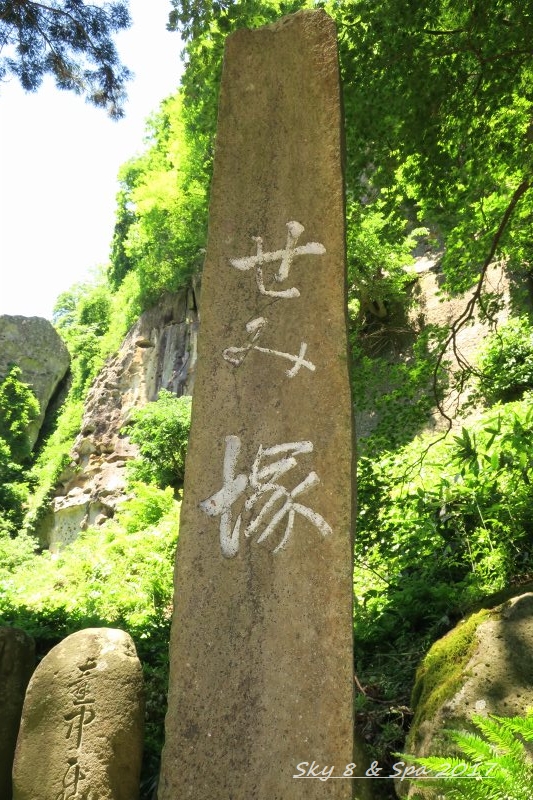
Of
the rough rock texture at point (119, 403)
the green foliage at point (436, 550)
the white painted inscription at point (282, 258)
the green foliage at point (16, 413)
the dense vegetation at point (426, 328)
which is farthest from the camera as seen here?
the green foliage at point (16, 413)

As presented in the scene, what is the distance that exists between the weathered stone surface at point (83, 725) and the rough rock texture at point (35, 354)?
721 inches

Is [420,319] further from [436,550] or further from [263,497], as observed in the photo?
[263,497]

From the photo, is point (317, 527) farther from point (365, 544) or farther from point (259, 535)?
point (365, 544)

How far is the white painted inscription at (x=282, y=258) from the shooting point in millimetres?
3031

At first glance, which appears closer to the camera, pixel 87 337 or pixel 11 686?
pixel 11 686

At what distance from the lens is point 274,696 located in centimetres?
249

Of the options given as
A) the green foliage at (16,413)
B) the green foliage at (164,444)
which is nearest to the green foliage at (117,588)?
the green foliage at (164,444)

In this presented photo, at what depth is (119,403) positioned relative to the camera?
16750mm

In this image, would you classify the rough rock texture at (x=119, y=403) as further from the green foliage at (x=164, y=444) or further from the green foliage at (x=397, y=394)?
the green foliage at (x=397, y=394)

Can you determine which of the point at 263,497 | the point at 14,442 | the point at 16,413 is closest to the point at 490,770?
the point at 263,497

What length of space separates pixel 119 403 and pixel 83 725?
14.2m

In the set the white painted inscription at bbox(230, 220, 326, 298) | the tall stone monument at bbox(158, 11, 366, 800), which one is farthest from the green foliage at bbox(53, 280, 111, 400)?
the white painted inscription at bbox(230, 220, 326, 298)

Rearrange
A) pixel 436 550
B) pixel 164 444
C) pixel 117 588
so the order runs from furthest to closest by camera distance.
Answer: pixel 164 444, pixel 117 588, pixel 436 550

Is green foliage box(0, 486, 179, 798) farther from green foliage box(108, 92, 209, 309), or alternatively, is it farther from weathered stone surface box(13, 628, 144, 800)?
green foliage box(108, 92, 209, 309)
